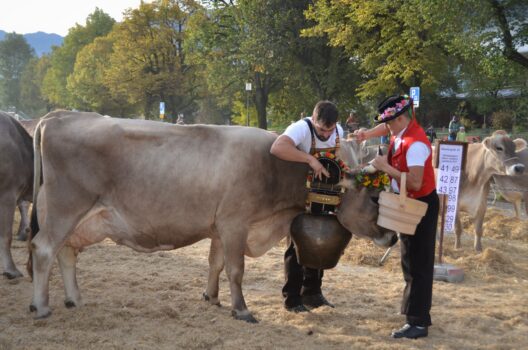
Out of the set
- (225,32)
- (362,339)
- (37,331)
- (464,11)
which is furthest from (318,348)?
(225,32)

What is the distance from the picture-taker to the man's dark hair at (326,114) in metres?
4.92

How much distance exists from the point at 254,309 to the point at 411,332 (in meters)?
1.55

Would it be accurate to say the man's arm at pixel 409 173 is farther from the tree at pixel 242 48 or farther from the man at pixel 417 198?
the tree at pixel 242 48

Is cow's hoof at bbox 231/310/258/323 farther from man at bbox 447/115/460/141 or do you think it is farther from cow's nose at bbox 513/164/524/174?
man at bbox 447/115/460/141

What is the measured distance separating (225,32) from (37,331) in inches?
1458

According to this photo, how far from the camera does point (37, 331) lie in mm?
4660

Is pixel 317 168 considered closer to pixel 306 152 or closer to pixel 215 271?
pixel 306 152

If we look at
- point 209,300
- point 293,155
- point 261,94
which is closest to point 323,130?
point 293,155

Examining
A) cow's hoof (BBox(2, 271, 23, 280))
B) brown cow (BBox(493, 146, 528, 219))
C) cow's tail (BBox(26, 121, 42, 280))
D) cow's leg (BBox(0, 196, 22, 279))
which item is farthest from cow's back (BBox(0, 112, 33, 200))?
brown cow (BBox(493, 146, 528, 219))

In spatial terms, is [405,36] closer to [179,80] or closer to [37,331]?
[37,331]

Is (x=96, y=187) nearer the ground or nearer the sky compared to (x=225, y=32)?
nearer the ground

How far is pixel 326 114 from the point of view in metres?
4.92

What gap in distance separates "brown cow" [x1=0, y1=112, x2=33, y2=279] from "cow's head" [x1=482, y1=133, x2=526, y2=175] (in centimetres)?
702

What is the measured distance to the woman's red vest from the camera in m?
4.57
